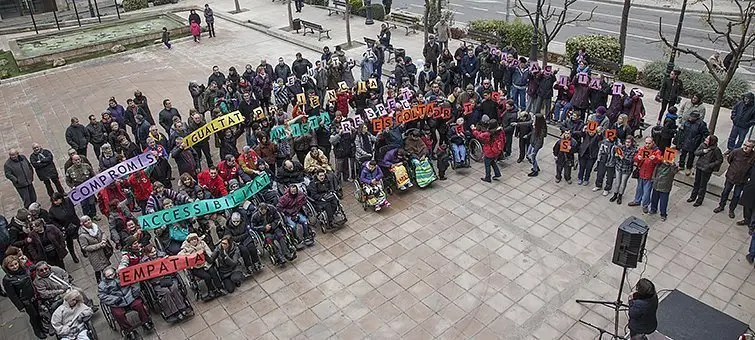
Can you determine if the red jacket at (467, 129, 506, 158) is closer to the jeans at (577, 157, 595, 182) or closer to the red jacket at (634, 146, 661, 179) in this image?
the jeans at (577, 157, 595, 182)

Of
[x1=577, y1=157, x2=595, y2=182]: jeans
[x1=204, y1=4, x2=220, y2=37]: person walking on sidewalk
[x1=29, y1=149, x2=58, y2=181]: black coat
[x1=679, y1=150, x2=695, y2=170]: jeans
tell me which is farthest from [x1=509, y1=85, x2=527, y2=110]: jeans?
[x1=204, y1=4, x2=220, y2=37]: person walking on sidewalk

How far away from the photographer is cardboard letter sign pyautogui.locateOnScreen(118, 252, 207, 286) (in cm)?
917

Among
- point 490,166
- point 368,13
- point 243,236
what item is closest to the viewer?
point 243,236

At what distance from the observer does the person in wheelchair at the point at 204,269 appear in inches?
383

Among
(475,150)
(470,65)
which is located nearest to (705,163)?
(475,150)

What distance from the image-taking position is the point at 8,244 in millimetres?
10539

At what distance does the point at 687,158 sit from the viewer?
13.6 meters

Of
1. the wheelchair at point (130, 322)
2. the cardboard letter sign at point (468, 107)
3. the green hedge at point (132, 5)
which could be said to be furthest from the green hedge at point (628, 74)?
the green hedge at point (132, 5)

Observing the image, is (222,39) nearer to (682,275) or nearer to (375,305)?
A: (375,305)

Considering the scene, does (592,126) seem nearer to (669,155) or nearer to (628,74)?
(669,155)

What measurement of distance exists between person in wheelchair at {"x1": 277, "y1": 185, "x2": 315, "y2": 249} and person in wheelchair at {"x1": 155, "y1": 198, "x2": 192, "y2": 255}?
6.02 feet

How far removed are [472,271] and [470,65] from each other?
8478mm

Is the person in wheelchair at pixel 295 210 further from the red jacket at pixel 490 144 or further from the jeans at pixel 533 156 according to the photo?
the jeans at pixel 533 156

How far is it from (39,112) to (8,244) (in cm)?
1069
